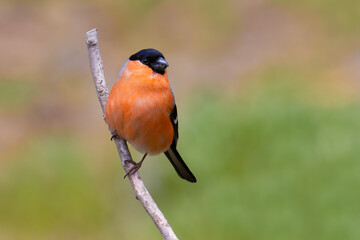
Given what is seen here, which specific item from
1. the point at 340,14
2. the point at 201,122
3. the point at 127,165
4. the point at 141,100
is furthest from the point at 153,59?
the point at 340,14

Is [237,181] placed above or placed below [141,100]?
below

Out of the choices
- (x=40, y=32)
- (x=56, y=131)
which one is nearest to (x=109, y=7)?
(x=40, y=32)

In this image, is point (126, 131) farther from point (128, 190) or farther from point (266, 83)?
point (266, 83)

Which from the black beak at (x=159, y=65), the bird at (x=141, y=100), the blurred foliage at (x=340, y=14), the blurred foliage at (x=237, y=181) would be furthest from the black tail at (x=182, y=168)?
the blurred foliage at (x=340, y=14)

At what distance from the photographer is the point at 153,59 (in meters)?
3.42

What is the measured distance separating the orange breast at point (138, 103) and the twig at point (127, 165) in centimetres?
7

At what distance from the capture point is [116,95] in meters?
3.45

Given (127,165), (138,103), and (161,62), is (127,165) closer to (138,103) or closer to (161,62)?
(138,103)

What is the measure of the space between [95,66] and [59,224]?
2820mm

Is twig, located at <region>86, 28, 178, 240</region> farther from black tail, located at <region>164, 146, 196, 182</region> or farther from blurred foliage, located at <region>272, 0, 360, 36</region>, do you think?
blurred foliage, located at <region>272, 0, 360, 36</region>

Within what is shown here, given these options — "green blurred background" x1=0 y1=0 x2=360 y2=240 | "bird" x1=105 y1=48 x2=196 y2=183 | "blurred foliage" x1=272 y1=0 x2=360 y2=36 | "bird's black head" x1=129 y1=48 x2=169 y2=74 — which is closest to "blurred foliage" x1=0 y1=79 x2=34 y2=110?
"green blurred background" x1=0 y1=0 x2=360 y2=240

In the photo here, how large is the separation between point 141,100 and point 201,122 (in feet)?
8.35

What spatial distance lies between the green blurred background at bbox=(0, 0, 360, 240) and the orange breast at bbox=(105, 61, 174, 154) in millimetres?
1691

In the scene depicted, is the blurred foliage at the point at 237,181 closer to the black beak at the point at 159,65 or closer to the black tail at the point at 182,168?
the black tail at the point at 182,168
